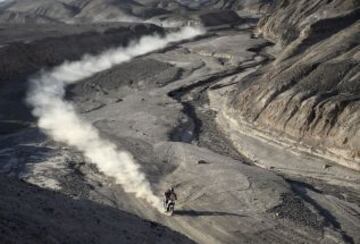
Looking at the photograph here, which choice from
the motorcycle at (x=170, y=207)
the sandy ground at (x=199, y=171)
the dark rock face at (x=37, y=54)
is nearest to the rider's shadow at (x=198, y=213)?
the sandy ground at (x=199, y=171)

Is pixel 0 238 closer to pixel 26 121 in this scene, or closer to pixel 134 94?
pixel 26 121

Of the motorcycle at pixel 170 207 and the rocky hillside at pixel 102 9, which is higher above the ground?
the motorcycle at pixel 170 207

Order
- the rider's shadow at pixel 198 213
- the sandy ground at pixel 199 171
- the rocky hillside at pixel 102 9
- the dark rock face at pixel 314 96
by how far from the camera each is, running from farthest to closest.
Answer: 1. the rocky hillside at pixel 102 9
2. the dark rock face at pixel 314 96
3. the rider's shadow at pixel 198 213
4. the sandy ground at pixel 199 171

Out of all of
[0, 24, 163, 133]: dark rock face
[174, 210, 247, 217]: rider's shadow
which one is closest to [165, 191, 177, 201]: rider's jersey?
[174, 210, 247, 217]: rider's shadow

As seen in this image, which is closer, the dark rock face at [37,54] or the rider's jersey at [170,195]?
the rider's jersey at [170,195]

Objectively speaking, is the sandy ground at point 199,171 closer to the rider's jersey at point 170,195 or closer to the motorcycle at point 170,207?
the motorcycle at point 170,207

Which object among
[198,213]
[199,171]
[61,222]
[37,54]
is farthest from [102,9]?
[61,222]

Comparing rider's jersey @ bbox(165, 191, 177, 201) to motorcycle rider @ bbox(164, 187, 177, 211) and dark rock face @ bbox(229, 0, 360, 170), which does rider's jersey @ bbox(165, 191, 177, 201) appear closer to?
motorcycle rider @ bbox(164, 187, 177, 211)
